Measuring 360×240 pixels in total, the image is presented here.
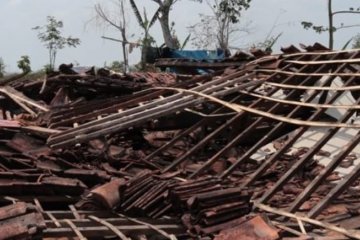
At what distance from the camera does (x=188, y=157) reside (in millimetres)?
5219

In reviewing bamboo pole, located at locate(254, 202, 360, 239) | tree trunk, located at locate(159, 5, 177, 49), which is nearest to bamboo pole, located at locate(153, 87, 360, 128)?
bamboo pole, located at locate(254, 202, 360, 239)

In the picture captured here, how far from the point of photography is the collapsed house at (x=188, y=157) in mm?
3512

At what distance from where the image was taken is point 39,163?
14.8 ft

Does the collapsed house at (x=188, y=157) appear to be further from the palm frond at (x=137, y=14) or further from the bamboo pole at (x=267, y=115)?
the palm frond at (x=137, y=14)

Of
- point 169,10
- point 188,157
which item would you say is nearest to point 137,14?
point 169,10

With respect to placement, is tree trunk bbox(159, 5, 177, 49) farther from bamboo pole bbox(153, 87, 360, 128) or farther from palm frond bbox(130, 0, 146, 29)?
bamboo pole bbox(153, 87, 360, 128)

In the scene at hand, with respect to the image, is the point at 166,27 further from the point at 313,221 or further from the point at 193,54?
the point at 313,221

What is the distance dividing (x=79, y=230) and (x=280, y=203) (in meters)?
1.72

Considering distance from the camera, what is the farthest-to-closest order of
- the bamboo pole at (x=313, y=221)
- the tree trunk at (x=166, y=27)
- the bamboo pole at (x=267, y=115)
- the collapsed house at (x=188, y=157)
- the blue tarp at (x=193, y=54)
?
1. the tree trunk at (x=166, y=27)
2. the blue tarp at (x=193, y=54)
3. the bamboo pole at (x=267, y=115)
4. the collapsed house at (x=188, y=157)
5. the bamboo pole at (x=313, y=221)

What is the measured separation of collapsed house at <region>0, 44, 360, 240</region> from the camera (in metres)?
3.51

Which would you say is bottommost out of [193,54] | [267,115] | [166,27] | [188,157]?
[188,157]

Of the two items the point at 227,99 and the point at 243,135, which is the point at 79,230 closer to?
the point at 243,135

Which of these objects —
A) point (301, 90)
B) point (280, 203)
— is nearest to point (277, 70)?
point (301, 90)

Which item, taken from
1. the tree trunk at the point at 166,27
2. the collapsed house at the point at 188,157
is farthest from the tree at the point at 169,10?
the collapsed house at the point at 188,157
